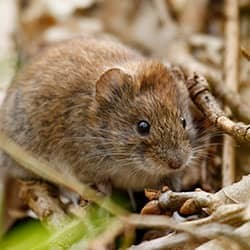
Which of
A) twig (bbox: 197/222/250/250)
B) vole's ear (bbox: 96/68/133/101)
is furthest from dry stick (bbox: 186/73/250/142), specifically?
twig (bbox: 197/222/250/250)

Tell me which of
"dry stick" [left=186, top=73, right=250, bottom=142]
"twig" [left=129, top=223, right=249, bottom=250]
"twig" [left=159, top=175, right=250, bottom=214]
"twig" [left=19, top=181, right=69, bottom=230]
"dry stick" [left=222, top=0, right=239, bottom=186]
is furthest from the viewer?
"dry stick" [left=222, top=0, right=239, bottom=186]

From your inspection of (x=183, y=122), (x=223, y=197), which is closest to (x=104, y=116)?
(x=183, y=122)

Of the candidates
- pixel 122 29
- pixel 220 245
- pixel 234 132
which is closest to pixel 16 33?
pixel 122 29

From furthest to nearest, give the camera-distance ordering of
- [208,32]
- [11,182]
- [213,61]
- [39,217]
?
[208,32] < [213,61] < [11,182] < [39,217]

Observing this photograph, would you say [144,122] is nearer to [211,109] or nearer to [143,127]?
[143,127]

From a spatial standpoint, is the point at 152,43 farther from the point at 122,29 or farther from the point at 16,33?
the point at 16,33

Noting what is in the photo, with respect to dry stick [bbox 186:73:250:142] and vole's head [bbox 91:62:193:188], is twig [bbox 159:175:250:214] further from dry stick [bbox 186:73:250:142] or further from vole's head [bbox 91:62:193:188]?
vole's head [bbox 91:62:193:188]

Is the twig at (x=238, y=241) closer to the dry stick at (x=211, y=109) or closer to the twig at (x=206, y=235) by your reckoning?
the twig at (x=206, y=235)

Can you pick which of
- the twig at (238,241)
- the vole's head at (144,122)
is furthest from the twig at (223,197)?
the vole's head at (144,122)
